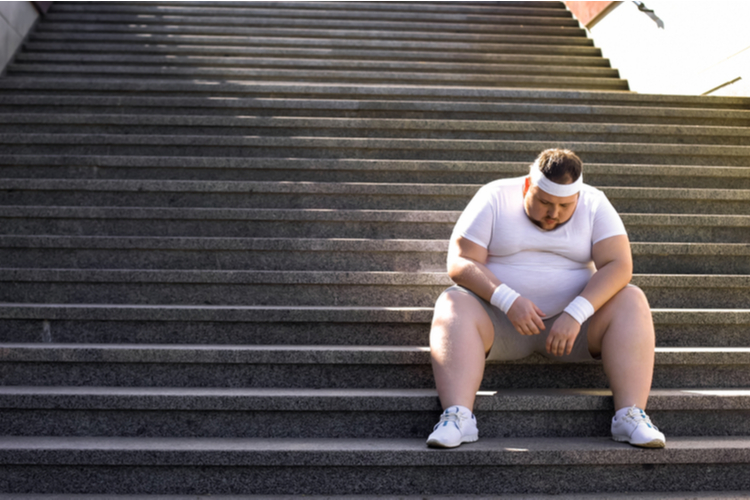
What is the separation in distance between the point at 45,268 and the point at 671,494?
2.61m

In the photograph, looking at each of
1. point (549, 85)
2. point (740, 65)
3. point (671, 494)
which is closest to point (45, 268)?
point (671, 494)

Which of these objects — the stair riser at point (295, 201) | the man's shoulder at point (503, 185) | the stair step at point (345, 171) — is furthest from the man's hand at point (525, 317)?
the stair step at point (345, 171)

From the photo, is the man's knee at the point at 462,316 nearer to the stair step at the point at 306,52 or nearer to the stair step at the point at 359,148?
the stair step at the point at 359,148

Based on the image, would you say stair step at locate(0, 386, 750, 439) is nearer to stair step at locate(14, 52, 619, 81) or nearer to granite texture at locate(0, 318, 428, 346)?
granite texture at locate(0, 318, 428, 346)

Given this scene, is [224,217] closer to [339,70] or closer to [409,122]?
[409,122]

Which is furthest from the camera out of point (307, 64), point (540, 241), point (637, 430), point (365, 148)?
point (307, 64)

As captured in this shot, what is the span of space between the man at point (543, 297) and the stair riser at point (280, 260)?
69 cm

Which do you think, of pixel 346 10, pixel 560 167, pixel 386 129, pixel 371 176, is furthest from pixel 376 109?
pixel 346 10

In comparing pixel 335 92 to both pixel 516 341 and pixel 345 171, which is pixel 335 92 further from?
pixel 516 341

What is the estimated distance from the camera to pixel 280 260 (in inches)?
118

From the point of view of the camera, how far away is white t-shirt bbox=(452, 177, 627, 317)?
228 cm

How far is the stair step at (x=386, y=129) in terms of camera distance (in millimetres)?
3939

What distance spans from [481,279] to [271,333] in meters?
0.89

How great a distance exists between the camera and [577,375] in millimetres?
2365
